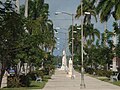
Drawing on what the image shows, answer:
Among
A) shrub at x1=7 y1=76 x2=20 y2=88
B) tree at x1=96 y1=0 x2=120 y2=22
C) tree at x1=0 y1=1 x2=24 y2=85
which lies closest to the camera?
tree at x1=0 y1=1 x2=24 y2=85

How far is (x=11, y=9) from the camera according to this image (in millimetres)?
17875

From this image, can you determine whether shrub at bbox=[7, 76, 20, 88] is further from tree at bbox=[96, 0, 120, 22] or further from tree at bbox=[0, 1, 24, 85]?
tree at bbox=[96, 0, 120, 22]

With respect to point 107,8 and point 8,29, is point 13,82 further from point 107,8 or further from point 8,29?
point 107,8

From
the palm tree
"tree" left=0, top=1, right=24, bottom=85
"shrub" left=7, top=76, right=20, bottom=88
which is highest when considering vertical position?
the palm tree

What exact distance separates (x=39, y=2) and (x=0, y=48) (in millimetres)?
56166

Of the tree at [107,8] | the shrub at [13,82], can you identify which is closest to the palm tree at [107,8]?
the tree at [107,8]

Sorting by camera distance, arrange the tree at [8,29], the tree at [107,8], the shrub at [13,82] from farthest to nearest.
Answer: the tree at [107,8], the shrub at [13,82], the tree at [8,29]

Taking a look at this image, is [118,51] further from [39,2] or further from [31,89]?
[31,89]

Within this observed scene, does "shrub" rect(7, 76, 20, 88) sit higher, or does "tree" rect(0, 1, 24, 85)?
"tree" rect(0, 1, 24, 85)

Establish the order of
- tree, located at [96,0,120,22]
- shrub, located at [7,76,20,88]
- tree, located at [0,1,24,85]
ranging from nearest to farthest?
tree, located at [0,1,24,85] < shrub, located at [7,76,20,88] < tree, located at [96,0,120,22]

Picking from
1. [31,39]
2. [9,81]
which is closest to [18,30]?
[31,39]

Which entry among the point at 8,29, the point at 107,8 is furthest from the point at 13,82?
the point at 107,8

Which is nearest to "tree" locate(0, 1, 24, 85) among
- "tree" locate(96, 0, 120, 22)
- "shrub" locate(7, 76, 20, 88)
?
"shrub" locate(7, 76, 20, 88)

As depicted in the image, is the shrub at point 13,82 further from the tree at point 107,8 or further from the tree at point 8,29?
the tree at point 107,8
